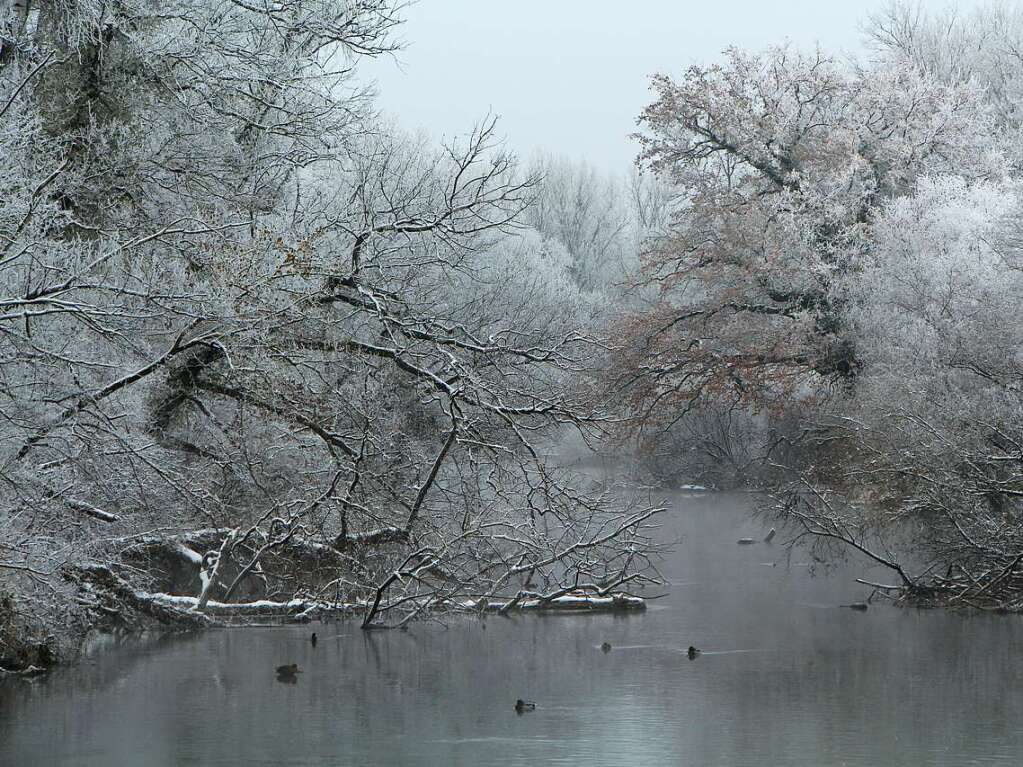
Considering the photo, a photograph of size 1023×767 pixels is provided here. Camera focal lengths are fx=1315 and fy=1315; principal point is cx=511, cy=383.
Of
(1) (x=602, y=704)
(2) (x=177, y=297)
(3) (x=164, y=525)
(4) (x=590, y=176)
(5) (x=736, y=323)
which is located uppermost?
(4) (x=590, y=176)

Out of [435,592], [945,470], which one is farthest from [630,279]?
[435,592]

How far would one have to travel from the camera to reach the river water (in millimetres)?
9719

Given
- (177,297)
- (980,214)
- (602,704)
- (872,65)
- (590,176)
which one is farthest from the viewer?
(590,176)

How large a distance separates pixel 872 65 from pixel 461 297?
16.1 metres

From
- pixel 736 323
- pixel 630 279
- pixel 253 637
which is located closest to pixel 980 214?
pixel 736 323

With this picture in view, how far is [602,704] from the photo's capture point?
36.8ft

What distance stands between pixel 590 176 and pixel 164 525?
5031 cm

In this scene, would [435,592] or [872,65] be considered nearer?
[435,592]

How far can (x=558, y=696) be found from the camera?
456 inches

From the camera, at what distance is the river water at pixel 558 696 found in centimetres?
972

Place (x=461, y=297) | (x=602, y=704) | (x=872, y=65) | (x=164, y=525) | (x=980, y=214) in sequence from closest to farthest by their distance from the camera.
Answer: (x=602, y=704), (x=164, y=525), (x=980, y=214), (x=461, y=297), (x=872, y=65)

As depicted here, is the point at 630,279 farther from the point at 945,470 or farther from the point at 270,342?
the point at 270,342

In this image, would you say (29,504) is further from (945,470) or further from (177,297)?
(945,470)

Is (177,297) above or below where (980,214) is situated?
below
